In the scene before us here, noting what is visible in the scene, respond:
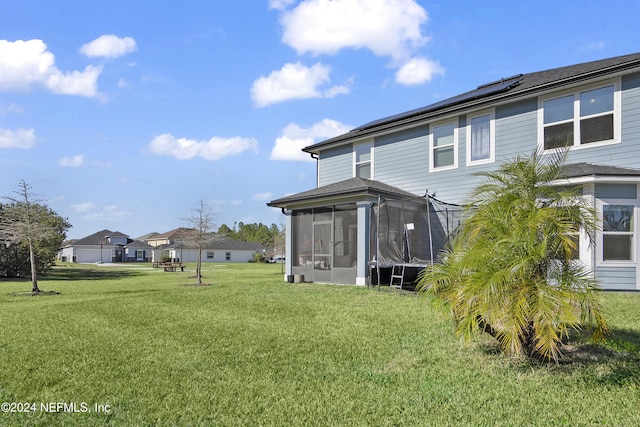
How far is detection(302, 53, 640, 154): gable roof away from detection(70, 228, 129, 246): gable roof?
61.2 meters

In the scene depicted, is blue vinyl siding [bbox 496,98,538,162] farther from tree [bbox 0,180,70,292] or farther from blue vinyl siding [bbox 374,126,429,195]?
tree [bbox 0,180,70,292]

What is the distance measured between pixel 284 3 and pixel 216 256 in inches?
2323

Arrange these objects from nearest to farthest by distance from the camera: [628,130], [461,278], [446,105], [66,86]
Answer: [461,278]
[628,130]
[66,86]
[446,105]

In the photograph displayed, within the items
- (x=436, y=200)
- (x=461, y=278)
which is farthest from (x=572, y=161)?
(x=461, y=278)

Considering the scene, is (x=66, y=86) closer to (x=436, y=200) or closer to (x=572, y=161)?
(x=436, y=200)

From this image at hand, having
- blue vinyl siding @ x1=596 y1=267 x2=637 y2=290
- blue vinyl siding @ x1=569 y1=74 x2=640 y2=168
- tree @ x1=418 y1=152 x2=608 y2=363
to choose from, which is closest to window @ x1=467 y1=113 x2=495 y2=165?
blue vinyl siding @ x1=569 y1=74 x2=640 y2=168

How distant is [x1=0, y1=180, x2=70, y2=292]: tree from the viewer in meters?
15.0

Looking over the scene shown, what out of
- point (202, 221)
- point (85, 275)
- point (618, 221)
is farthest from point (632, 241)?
point (85, 275)

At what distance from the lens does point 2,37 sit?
39.4ft

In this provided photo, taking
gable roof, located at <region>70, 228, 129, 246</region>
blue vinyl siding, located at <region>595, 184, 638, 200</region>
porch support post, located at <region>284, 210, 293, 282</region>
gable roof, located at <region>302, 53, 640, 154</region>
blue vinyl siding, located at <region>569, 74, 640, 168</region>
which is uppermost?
gable roof, located at <region>302, 53, 640, 154</region>

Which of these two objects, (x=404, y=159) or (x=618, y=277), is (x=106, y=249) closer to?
(x=404, y=159)

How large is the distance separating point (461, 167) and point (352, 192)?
389cm

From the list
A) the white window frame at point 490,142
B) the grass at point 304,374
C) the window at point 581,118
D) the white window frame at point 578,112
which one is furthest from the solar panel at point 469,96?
the grass at point 304,374

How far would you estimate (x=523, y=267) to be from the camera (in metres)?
4.48
